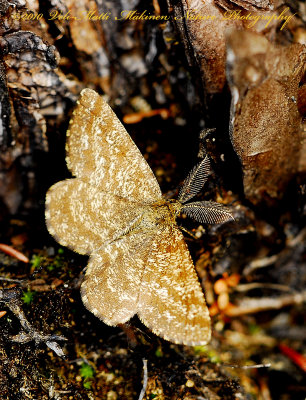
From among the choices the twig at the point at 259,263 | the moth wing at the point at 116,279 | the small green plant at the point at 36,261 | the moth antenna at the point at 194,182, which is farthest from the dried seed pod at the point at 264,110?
the small green plant at the point at 36,261

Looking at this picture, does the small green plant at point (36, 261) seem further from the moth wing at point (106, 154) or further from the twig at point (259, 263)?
the twig at point (259, 263)

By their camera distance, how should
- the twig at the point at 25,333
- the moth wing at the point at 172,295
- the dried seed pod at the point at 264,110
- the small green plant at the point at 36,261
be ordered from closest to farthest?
the dried seed pod at the point at 264,110, the moth wing at the point at 172,295, the twig at the point at 25,333, the small green plant at the point at 36,261

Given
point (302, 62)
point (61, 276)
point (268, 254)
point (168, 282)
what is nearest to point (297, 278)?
point (268, 254)

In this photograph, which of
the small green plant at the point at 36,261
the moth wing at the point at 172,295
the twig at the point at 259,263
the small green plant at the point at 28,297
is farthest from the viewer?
the twig at the point at 259,263

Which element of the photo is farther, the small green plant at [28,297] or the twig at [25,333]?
the small green plant at [28,297]

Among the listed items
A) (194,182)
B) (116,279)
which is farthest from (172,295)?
(194,182)

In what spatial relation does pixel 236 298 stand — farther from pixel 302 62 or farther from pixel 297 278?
pixel 302 62

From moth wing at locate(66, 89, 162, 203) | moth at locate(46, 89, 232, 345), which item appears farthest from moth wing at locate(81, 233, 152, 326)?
moth wing at locate(66, 89, 162, 203)
